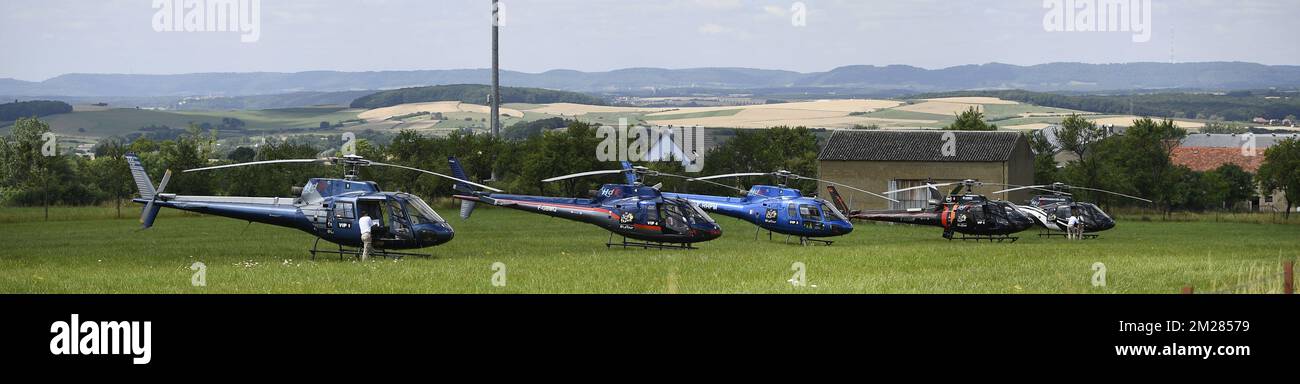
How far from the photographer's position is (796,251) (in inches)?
1237

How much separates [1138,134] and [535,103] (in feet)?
374

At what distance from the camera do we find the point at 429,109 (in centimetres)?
16838

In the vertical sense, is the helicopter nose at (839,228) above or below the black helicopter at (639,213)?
below

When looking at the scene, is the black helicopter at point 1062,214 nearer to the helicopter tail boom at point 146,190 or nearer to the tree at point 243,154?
the helicopter tail boom at point 146,190

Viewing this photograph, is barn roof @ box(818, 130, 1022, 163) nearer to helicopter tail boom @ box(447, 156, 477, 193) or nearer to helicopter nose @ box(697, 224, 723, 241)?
helicopter tail boom @ box(447, 156, 477, 193)

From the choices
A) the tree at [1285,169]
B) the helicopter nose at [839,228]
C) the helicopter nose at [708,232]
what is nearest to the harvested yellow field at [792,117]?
the tree at [1285,169]

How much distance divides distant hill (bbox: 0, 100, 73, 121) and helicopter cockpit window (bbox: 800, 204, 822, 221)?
140 meters

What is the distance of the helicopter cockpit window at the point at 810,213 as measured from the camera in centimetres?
3709

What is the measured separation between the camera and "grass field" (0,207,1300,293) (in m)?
21.1

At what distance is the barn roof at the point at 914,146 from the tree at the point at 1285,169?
72.3ft

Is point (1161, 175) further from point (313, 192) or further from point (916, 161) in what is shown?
point (313, 192)

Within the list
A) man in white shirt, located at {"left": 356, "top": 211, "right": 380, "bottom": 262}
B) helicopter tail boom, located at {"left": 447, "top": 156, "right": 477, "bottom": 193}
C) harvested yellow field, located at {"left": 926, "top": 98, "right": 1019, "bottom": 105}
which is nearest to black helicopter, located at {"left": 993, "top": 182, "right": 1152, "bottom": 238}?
helicopter tail boom, located at {"left": 447, "top": 156, "right": 477, "bottom": 193}
